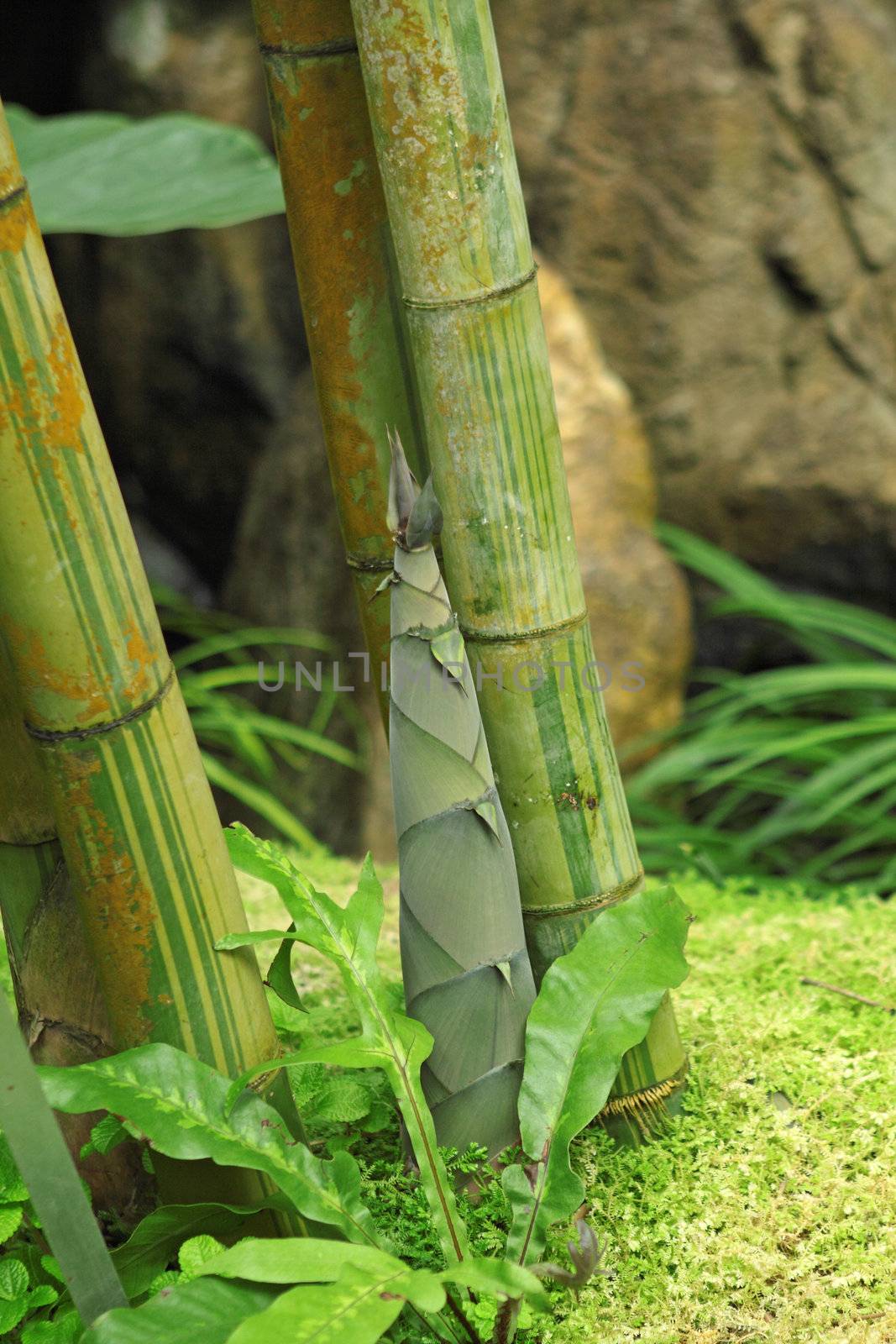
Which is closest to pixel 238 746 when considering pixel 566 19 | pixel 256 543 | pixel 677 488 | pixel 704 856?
pixel 256 543

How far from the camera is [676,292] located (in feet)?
9.82

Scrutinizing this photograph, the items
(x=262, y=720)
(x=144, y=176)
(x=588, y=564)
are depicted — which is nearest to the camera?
(x=144, y=176)

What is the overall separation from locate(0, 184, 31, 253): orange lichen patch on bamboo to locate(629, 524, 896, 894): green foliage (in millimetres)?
1824

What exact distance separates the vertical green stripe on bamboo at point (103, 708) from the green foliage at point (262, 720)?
150cm

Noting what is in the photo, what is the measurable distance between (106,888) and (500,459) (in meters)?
0.43

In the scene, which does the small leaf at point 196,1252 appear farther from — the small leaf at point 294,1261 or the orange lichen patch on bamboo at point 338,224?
the orange lichen patch on bamboo at point 338,224

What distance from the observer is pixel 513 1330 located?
883mm

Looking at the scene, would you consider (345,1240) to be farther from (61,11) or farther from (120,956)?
(61,11)

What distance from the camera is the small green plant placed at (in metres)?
0.79

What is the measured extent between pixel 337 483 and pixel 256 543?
218cm

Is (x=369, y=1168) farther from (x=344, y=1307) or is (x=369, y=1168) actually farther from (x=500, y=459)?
(x=500, y=459)

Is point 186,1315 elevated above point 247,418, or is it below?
below

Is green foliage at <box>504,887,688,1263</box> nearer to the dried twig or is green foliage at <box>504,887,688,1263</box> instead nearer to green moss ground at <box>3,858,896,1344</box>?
green moss ground at <box>3,858,896,1344</box>

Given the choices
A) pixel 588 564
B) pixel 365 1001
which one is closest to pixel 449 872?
pixel 365 1001
